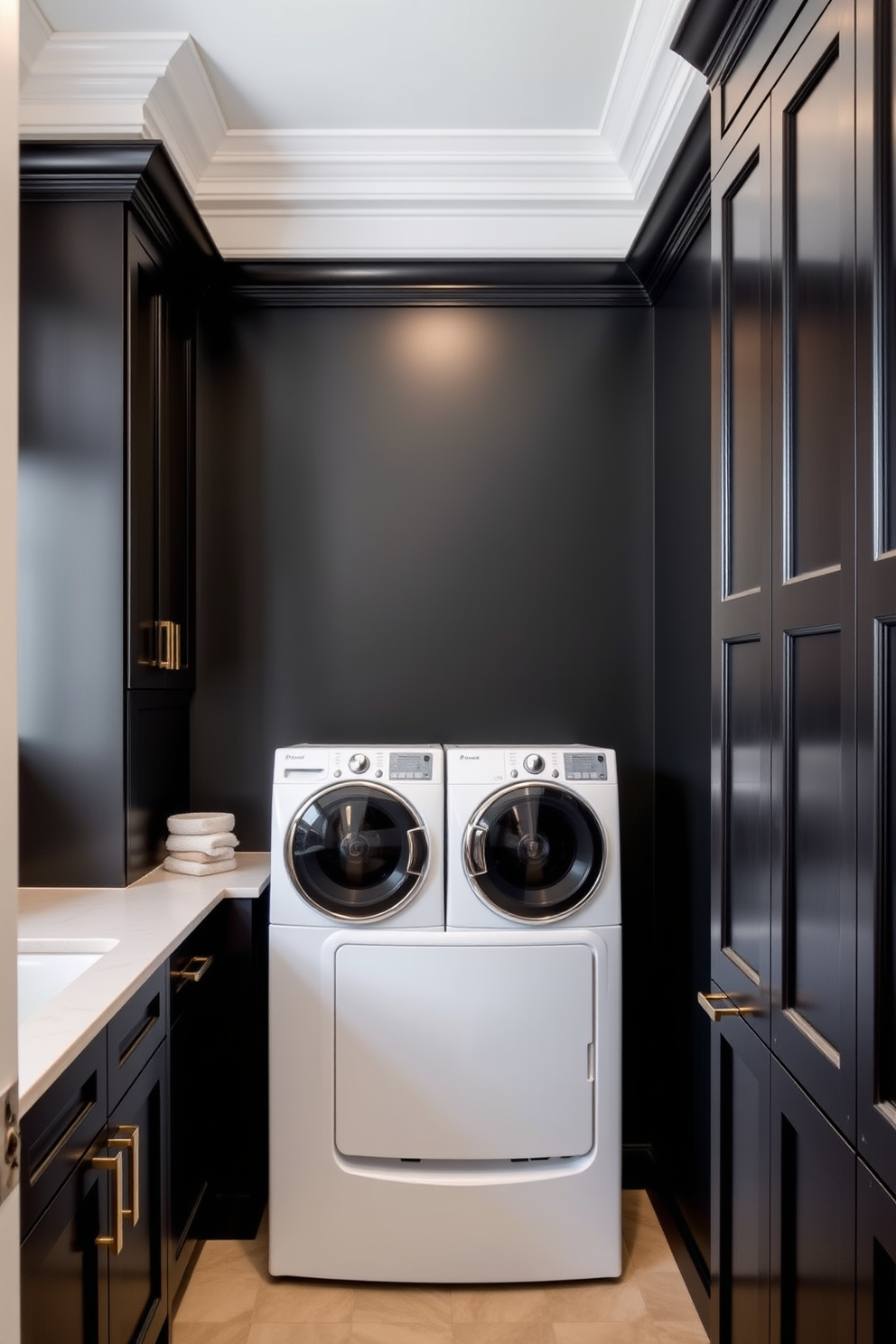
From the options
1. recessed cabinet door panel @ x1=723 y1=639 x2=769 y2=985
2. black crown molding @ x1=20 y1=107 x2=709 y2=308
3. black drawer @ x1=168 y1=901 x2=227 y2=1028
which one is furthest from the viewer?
black crown molding @ x1=20 y1=107 x2=709 y2=308

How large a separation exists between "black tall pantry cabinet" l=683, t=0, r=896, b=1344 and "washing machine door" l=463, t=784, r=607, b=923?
70 centimetres

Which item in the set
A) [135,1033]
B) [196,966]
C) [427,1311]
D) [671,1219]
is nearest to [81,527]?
[196,966]

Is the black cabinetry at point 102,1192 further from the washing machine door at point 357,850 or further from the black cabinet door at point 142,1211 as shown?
the washing machine door at point 357,850

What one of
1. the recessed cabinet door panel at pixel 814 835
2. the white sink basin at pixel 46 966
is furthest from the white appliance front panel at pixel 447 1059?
the recessed cabinet door panel at pixel 814 835

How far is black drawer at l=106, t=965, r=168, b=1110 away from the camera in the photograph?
5.21 ft

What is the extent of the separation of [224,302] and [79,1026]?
7.29 feet

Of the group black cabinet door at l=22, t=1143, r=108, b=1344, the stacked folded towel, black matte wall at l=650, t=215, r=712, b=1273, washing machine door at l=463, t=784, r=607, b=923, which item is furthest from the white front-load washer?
black cabinet door at l=22, t=1143, r=108, b=1344

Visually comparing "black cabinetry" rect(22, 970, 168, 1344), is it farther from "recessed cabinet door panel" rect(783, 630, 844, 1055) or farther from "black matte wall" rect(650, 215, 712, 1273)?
"black matte wall" rect(650, 215, 712, 1273)

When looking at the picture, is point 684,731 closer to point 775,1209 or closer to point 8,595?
point 775,1209


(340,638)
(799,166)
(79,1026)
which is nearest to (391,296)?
(340,638)

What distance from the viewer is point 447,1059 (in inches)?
87.3

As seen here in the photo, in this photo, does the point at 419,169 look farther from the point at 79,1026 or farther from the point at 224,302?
the point at 79,1026

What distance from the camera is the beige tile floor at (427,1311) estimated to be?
2080 mm

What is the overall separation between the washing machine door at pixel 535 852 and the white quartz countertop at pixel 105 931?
60 cm
